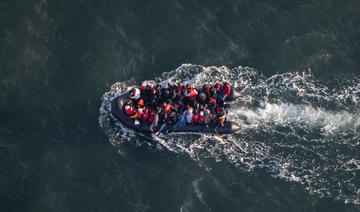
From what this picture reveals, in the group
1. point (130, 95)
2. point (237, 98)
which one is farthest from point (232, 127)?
point (130, 95)

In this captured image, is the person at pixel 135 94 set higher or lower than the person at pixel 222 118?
higher

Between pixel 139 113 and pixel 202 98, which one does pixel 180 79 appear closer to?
pixel 202 98

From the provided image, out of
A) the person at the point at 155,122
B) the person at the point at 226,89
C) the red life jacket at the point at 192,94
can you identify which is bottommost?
the person at the point at 155,122

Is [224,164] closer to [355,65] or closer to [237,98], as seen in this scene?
[237,98]

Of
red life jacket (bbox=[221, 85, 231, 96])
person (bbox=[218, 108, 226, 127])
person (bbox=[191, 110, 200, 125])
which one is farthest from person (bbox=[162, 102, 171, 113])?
red life jacket (bbox=[221, 85, 231, 96])

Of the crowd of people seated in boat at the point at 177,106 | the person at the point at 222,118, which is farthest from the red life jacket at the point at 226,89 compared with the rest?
the person at the point at 222,118

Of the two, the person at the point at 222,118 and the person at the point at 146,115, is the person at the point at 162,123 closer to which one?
the person at the point at 146,115
